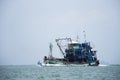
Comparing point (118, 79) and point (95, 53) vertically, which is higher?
point (95, 53)

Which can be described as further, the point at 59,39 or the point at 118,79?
the point at 59,39

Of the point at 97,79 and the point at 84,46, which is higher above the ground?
the point at 84,46

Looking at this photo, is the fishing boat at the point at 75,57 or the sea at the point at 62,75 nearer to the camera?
the sea at the point at 62,75

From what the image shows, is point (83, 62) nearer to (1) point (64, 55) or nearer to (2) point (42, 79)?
(1) point (64, 55)

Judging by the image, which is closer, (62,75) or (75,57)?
(62,75)

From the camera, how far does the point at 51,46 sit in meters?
148

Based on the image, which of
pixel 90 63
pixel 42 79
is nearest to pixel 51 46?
pixel 90 63

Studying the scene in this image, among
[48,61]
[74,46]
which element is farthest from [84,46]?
[48,61]

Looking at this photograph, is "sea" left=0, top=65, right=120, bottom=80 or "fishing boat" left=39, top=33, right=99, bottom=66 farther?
"fishing boat" left=39, top=33, right=99, bottom=66

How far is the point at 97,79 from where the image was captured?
6738 cm

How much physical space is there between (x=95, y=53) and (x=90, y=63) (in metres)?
7.10

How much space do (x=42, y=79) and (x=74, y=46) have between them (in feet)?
247

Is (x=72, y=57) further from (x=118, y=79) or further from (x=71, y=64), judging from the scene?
(x=118, y=79)

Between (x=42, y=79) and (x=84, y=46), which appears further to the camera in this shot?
(x=84, y=46)
